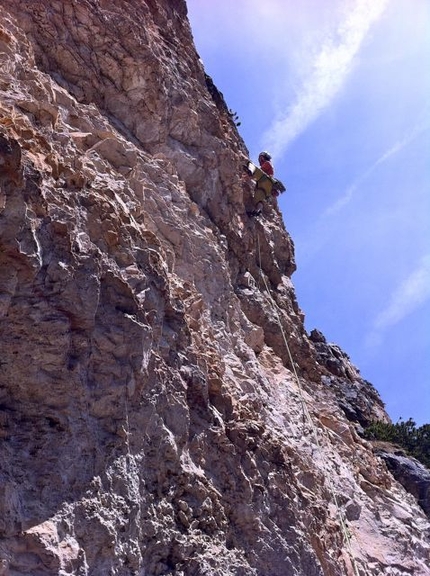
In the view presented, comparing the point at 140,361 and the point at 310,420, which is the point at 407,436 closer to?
the point at 310,420

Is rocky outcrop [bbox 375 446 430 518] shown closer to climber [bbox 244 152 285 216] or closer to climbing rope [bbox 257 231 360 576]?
climbing rope [bbox 257 231 360 576]

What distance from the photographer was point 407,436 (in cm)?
2298

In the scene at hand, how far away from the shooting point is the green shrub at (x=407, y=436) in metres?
20.7

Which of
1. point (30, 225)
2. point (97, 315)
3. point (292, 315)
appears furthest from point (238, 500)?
point (292, 315)

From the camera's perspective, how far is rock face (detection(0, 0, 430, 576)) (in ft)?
22.0

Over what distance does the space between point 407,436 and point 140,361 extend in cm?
1714

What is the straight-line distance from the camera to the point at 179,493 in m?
7.86

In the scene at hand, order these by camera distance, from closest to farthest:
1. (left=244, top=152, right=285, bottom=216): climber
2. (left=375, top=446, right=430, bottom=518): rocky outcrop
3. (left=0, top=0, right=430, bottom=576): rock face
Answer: (left=0, top=0, right=430, bottom=576): rock face < (left=375, top=446, right=430, bottom=518): rocky outcrop < (left=244, top=152, right=285, bottom=216): climber

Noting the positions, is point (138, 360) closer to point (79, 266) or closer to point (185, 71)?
point (79, 266)

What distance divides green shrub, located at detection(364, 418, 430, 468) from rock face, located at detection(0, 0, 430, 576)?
3.97 metres

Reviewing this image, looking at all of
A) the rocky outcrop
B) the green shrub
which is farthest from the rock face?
the green shrub

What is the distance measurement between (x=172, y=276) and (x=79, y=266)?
365cm

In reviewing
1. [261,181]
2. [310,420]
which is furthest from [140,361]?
[261,181]

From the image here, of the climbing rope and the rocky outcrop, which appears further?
the rocky outcrop
